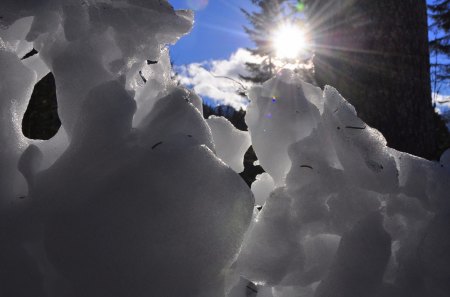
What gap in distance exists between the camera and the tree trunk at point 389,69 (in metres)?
2.46

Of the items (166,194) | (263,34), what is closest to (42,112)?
(166,194)

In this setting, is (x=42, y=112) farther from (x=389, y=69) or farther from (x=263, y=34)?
(x=263, y=34)

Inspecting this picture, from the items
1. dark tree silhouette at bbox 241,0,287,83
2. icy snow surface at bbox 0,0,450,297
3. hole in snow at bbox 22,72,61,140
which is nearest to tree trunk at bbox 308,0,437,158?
icy snow surface at bbox 0,0,450,297

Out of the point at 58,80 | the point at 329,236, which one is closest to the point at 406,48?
the point at 329,236

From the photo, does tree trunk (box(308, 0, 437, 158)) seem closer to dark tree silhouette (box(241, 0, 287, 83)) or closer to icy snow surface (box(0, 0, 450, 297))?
icy snow surface (box(0, 0, 450, 297))

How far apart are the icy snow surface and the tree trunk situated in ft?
6.13

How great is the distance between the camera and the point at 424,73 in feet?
8.47

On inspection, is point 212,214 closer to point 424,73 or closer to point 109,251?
point 109,251

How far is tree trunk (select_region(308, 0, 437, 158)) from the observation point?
2.46 metres

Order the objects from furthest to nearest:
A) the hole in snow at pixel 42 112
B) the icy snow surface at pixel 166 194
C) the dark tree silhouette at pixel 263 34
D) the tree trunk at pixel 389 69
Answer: the dark tree silhouette at pixel 263 34, the hole in snow at pixel 42 112, the tree trunk at pixel 389 69, the icy snow surface at pixel 166 194

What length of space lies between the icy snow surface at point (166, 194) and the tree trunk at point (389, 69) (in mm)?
1869

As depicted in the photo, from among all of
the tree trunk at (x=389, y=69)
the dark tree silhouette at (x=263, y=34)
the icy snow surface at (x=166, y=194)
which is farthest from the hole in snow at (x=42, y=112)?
the dark tree silhouette at (x=263, y=34)

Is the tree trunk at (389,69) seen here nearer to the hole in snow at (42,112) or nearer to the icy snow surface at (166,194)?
the icy snow surface at (166,194)

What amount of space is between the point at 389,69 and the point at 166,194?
2331 mm
